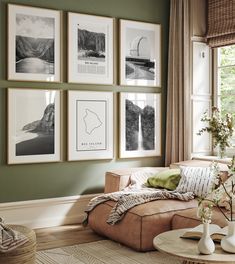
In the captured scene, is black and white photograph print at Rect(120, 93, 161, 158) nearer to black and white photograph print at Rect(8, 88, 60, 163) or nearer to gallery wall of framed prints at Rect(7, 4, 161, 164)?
gallery wall of framed prints at Rect(7, 4, 161, 164)

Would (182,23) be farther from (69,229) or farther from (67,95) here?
A: (69,229)

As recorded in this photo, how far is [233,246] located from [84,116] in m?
2.90

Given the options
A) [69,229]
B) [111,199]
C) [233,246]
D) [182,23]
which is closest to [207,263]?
[233,246]

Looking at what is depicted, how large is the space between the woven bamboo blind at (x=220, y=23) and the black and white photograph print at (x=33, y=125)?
2094 mm

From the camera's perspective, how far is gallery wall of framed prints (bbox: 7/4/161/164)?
5043mm

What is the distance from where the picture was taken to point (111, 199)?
4.75m

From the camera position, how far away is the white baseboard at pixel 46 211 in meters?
5.04

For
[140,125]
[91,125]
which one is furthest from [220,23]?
[91,125]

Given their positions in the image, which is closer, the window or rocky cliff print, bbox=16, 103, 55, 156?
rocky cliff print, bbox=16, 103, 55, 156

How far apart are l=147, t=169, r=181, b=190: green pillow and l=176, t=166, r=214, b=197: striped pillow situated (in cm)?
10

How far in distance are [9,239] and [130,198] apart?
1426mm

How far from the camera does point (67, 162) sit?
5375 millimetres

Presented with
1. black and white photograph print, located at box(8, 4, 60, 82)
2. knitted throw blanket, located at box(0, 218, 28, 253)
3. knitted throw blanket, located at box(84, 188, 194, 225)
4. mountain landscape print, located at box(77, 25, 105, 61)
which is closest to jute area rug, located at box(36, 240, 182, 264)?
knitted throw blanket, located at box(84, 188, 194, 225)

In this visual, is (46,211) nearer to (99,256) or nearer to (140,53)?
(99,256)
